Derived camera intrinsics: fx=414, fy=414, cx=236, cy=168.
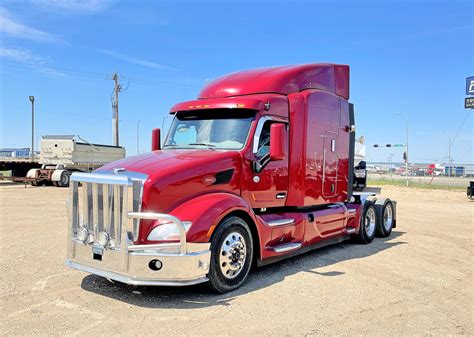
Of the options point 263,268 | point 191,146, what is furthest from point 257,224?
point 191,146

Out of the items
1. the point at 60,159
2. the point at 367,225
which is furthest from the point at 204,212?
the point at 60,159

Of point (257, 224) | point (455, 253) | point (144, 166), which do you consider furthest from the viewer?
point (455, 253)

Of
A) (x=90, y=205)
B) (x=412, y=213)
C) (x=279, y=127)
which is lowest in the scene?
(x=412, y=213)

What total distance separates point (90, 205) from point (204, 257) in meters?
1.59

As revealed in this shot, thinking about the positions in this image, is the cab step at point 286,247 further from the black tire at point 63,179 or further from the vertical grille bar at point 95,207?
the black tire at point 63,179

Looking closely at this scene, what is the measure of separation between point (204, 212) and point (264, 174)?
1.61 meters

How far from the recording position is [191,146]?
6406mm

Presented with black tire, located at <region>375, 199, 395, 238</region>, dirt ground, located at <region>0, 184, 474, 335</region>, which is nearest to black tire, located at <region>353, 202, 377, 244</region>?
black tire, located at <region>375, 199, 395, 238</region>

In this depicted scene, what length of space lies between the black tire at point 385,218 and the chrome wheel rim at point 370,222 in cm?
19

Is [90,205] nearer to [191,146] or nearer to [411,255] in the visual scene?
[191,146]

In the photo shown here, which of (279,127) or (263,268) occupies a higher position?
(279,127)

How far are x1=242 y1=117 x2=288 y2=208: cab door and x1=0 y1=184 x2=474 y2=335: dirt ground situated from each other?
3.75ft

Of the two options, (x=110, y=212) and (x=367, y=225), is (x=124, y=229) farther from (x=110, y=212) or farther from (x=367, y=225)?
(x=367, y=225)

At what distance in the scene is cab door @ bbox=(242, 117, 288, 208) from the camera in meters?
6.14
